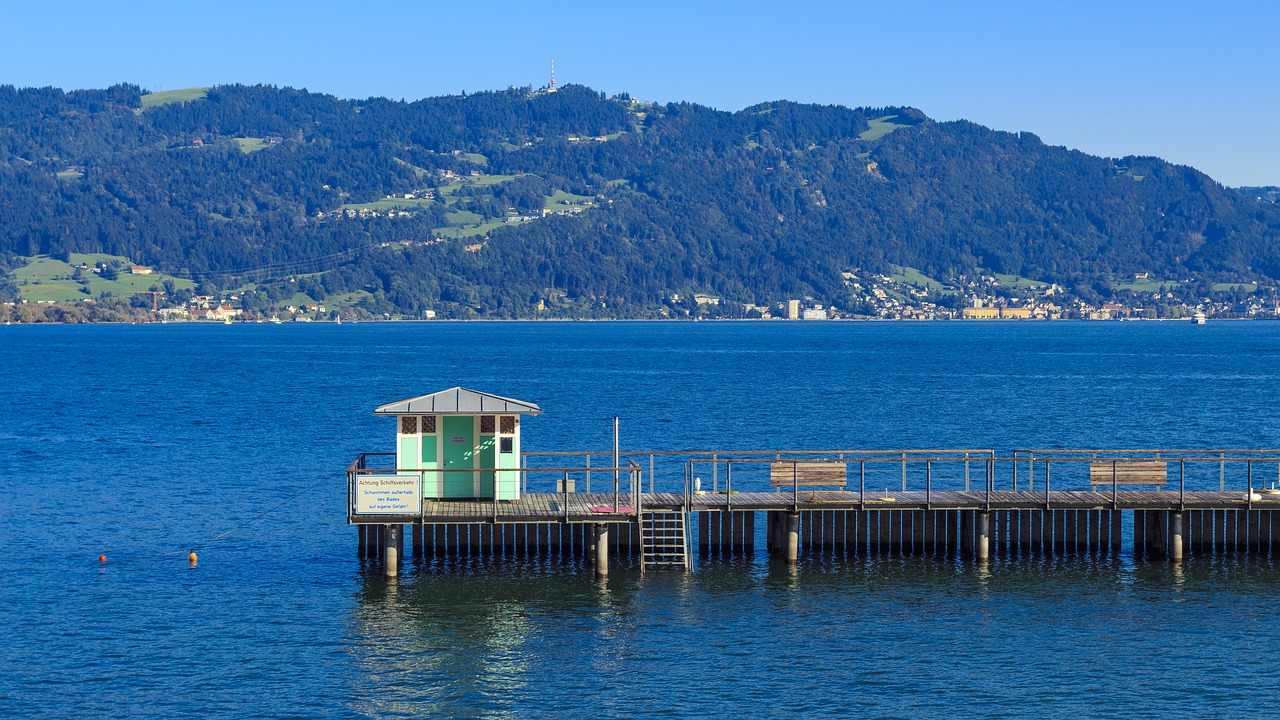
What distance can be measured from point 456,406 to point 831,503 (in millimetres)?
10642

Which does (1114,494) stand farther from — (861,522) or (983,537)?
(861,522)

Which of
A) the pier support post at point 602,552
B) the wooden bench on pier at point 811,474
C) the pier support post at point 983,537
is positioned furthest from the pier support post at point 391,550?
the pier support post at point 983,537

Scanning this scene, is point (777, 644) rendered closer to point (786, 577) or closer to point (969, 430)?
point (786, 577)

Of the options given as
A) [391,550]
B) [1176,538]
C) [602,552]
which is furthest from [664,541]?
[1176,538]

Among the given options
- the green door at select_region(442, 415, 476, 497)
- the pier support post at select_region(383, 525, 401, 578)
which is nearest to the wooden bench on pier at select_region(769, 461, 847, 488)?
the green door at select_region(442, 415, 476, 497)

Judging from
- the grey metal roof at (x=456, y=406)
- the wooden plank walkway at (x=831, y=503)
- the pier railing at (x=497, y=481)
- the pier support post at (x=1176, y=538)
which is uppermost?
the grey metal roof at (x=456, y=406)

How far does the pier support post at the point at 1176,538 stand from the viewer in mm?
42094

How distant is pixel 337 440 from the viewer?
259ft

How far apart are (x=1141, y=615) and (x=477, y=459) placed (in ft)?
58.4

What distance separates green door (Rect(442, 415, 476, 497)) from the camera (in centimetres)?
4119

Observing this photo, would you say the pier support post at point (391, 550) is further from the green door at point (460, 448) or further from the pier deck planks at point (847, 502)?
the green door at point (460, 448)

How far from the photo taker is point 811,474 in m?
41.8

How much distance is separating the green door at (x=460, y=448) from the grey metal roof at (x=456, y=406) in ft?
1.82

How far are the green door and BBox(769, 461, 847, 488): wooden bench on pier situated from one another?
8370 millimetres
